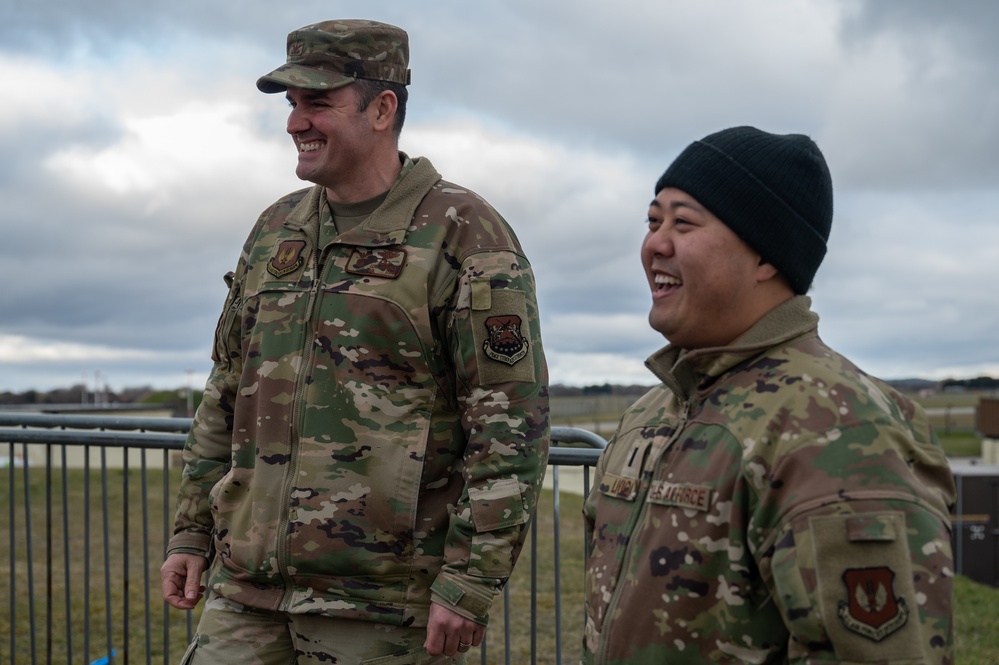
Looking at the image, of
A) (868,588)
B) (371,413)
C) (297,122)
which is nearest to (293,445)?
(371,413)

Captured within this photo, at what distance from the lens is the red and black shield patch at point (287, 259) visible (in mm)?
2979

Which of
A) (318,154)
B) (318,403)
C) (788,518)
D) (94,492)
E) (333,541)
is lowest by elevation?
(94,492)

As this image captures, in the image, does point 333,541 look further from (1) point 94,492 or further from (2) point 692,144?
(1) point 94,492

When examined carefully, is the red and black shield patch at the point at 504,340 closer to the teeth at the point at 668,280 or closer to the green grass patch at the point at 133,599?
the teeth at the point at 668,280

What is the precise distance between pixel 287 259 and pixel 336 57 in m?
0.60

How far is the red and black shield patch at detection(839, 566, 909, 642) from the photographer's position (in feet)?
4.97

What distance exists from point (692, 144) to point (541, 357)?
1.00 m

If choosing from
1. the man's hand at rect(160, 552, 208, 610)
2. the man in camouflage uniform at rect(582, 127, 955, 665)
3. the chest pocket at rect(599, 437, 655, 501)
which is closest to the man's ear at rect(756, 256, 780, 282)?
the man in camouflage uniform at rect(582, 127, 955, 665)

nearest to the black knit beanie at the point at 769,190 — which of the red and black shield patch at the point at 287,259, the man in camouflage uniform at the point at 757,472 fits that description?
the man in camouflage uniform at the point at 757,472

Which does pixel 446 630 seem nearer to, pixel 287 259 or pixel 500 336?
pixel 500 336

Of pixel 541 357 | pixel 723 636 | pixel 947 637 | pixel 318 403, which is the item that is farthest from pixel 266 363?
pixel 947 637

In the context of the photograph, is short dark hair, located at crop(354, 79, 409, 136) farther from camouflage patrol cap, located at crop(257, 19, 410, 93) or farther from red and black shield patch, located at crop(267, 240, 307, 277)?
red and black shield patch, located at crop(267, 240, 307, 277)

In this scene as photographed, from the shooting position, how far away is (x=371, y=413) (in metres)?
2.77

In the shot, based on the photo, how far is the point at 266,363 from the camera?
9.48ft
